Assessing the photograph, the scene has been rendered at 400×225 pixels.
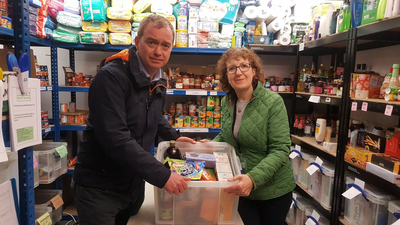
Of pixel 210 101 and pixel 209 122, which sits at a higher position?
pixel 210 101

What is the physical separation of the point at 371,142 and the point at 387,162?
0.88 feet

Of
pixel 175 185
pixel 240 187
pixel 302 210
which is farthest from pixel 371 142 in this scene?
pixel 175 185

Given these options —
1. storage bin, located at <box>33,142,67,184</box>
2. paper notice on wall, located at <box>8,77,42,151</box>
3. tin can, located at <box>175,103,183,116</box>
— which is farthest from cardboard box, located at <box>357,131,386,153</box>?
storage bin, located at <box>33,142,67,184</box>

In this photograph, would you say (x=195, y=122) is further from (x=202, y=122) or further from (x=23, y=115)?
(x=23, y=115)

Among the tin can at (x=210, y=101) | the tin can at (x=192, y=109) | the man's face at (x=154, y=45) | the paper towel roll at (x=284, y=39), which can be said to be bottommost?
the tin can at (x=192, y=109)

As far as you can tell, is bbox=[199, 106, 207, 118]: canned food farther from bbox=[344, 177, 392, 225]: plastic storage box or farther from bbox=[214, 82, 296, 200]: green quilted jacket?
bbox=[344, 177, 392, 225]: plastic storage box

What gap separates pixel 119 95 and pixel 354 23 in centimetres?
196

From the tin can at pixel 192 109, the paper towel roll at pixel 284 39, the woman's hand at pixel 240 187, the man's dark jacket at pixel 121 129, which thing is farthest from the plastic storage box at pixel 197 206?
the paper towel roll at pixel 284 39

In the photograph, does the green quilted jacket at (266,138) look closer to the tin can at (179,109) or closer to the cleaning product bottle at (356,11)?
the cleaning product bottle at (356,11)

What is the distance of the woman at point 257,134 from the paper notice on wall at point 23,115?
3.58ft

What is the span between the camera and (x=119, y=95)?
1.13m

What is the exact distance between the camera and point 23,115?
3.85ft

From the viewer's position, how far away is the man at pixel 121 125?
1095mm

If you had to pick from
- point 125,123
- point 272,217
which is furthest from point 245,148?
point 125,123
